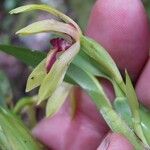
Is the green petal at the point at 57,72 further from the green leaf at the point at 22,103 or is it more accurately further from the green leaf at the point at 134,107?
the green leaf at the point at 22,103

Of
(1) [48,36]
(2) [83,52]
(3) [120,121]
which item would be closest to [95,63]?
(2) [83,52]

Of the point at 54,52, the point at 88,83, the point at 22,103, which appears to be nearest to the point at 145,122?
the point at 88,83

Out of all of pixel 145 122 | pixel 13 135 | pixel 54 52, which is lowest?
pixel 13 135

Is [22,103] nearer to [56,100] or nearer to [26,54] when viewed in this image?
[56,100]

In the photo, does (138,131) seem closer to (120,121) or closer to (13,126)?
(120,121)

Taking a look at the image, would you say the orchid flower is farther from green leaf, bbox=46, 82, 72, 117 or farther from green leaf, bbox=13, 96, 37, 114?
green leaf, bbox=13, 96, 37, 114
